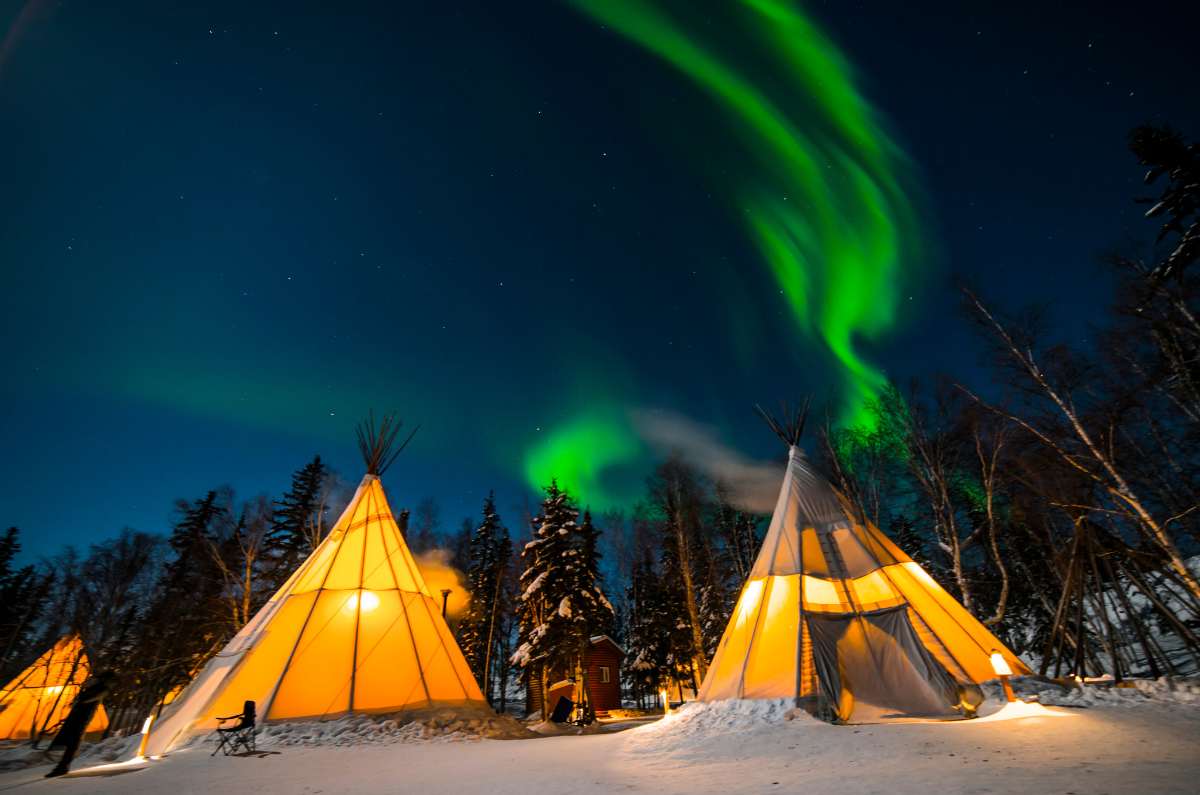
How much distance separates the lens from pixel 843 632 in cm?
877

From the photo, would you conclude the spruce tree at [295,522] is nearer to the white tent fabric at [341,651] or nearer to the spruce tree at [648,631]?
the white tent fabric at [341,651]

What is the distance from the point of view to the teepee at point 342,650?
9.07m

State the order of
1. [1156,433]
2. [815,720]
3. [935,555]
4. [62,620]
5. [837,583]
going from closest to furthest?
[815,720] → [837,583] → [1156,433] → [935,555] → [62,620]

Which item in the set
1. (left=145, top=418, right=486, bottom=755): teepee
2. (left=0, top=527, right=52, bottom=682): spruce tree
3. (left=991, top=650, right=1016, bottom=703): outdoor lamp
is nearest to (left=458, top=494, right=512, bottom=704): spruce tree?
(left=145, top=418, right=486, bottom=755): teepee

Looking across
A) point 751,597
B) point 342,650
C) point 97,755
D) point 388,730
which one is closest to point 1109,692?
point 751,597

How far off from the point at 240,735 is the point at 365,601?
9.96ft

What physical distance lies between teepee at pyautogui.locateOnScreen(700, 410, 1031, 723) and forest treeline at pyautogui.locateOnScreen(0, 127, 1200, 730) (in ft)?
7.95

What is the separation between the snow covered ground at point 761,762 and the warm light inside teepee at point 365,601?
2.79 metres

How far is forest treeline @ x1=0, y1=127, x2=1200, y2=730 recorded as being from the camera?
10.0 meters

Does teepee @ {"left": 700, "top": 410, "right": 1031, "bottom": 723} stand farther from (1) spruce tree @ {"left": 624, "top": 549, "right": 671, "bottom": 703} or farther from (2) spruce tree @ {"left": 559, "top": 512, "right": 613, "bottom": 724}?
(1) spruce tree @ {"left": 624, "top": 549, "right": 671, "bottom": 703}

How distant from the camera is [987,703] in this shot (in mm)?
7496

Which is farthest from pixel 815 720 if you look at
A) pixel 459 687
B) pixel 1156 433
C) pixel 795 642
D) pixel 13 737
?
pixel 13 737

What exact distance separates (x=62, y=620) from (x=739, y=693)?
2726cm

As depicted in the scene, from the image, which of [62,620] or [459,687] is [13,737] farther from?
[459,687]
